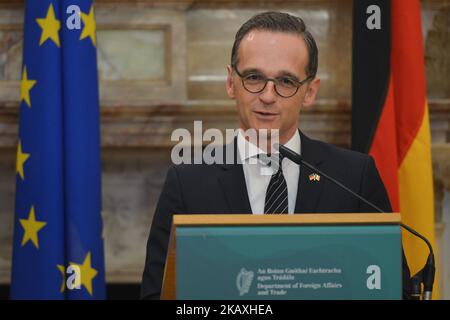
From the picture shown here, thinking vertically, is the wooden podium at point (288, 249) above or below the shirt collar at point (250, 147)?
below

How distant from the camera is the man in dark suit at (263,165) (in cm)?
248

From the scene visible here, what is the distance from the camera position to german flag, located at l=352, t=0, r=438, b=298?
4055 millimetres

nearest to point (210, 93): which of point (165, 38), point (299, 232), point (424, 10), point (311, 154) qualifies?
point (165, 38)

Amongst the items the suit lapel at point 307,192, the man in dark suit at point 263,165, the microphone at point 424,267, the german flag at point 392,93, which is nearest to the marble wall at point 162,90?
the german flag at point 392,93

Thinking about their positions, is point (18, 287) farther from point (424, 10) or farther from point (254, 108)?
point (424, 10)

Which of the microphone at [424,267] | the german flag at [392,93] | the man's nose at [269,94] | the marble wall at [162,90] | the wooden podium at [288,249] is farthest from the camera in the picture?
the marble wall at [162,90]

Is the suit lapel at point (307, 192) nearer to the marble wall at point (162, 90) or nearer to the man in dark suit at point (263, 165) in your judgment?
the man in dark suit at point (263, 165)

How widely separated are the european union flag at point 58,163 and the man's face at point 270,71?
160 cm

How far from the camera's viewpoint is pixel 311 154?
267 cm

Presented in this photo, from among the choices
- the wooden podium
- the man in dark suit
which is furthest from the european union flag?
the wooden podium

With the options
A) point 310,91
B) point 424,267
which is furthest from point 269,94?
point 424,267
